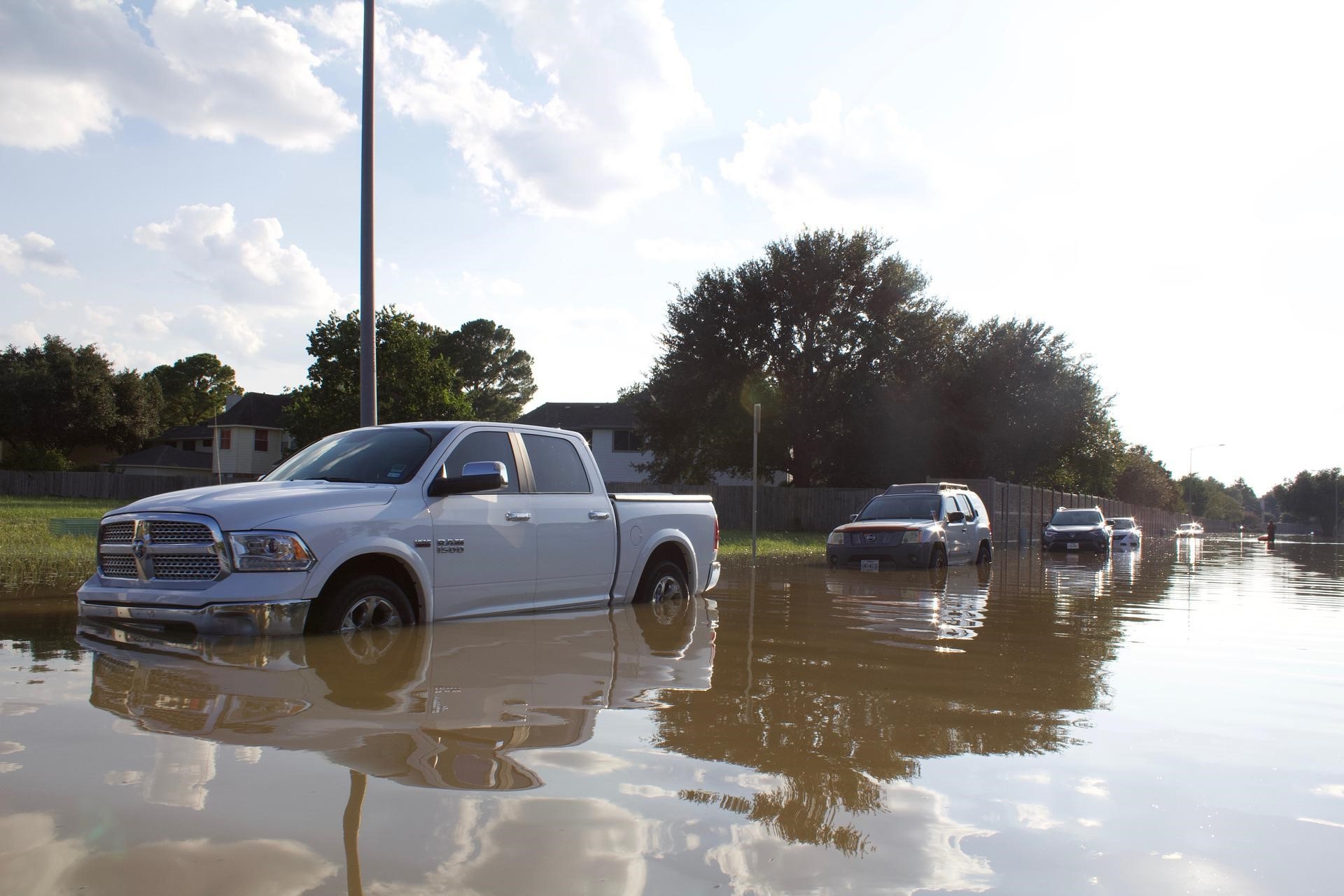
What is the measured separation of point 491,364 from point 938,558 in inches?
2693

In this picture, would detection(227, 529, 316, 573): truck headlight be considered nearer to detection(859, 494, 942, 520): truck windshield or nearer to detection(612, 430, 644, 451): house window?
detection(859, 494, 942, 520): truck windshield

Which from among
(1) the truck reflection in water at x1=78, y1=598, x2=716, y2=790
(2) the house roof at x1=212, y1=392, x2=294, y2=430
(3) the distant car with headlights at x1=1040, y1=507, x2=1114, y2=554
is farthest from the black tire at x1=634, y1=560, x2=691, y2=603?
(2) the house roof at x1=212, y1=392, x2=294, y2=430

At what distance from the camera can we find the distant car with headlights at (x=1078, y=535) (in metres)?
30.5

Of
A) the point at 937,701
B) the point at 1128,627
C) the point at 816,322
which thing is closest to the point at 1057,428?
the point at 816,322

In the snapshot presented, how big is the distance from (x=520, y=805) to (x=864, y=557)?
15604 millimetres

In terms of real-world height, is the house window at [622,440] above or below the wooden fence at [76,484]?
above

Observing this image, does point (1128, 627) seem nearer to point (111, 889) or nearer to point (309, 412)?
point (111, 889)

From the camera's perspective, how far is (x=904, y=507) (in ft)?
67.8

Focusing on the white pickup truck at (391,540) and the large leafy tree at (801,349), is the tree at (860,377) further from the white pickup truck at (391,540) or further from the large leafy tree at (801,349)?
the white pickup truck at (391,540)

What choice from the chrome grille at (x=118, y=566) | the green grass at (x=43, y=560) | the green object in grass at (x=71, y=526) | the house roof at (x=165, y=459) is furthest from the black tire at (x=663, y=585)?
the house roof at (x=165, y=459)

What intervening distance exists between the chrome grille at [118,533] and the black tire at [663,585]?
413 cm

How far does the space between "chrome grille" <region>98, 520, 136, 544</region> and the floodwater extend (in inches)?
23.0

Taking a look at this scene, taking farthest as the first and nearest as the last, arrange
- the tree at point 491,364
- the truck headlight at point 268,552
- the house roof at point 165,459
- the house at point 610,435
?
1. the tree at point 491,364
2. the house roof at point 165,459
3. the house at point 610,435
4. the truck headlight at point 268,552

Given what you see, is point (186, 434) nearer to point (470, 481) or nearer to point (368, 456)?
point (368, 456)
